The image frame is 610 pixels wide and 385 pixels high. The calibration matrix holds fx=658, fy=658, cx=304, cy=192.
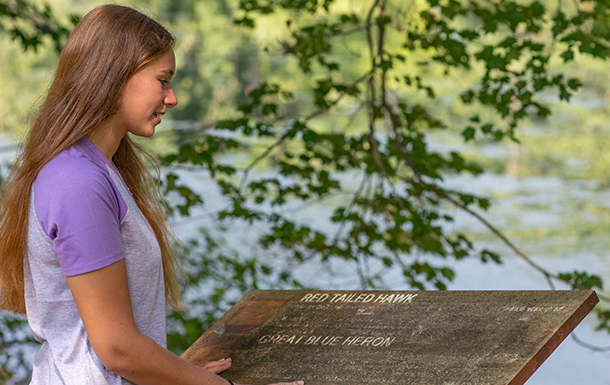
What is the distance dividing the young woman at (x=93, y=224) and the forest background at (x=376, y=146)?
29 cm

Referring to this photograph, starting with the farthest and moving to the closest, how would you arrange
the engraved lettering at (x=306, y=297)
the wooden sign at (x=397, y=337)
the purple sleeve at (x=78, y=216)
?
the engraved lettering at (x=306, y=297), the wooden sign at (x=397, y=337), the purple sleeve at (x=78, y=216)

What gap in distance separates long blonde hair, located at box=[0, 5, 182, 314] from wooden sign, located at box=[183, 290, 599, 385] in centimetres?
67

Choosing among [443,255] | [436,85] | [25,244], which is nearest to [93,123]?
[25,244]

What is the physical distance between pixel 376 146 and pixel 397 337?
6.94 ft

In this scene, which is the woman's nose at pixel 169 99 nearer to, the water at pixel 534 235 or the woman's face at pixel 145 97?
the woman's face at pixel 145 97

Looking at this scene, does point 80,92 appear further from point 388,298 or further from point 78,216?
point 388,298

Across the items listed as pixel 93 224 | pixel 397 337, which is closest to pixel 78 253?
pixel 93 224

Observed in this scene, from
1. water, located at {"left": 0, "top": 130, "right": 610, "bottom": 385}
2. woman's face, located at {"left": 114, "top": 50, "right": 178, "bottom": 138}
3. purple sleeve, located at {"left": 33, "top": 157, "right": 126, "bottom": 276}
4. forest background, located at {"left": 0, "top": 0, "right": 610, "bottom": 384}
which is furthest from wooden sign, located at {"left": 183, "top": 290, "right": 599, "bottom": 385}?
water, located at {"left": 0, "top": 130, "right": 610, "bottom": 385}

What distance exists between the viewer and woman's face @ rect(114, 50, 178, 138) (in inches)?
57.2

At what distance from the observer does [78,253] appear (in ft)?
4.17

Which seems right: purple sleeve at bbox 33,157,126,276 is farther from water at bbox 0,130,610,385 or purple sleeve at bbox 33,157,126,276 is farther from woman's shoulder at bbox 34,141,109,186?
water at bbox 0,130,610,385

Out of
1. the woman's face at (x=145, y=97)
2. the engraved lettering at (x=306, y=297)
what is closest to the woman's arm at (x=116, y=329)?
the woman's face at (x=145, y=97)

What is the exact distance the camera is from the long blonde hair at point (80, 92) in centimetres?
141

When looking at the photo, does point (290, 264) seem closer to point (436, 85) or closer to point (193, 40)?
point (436, 85)
